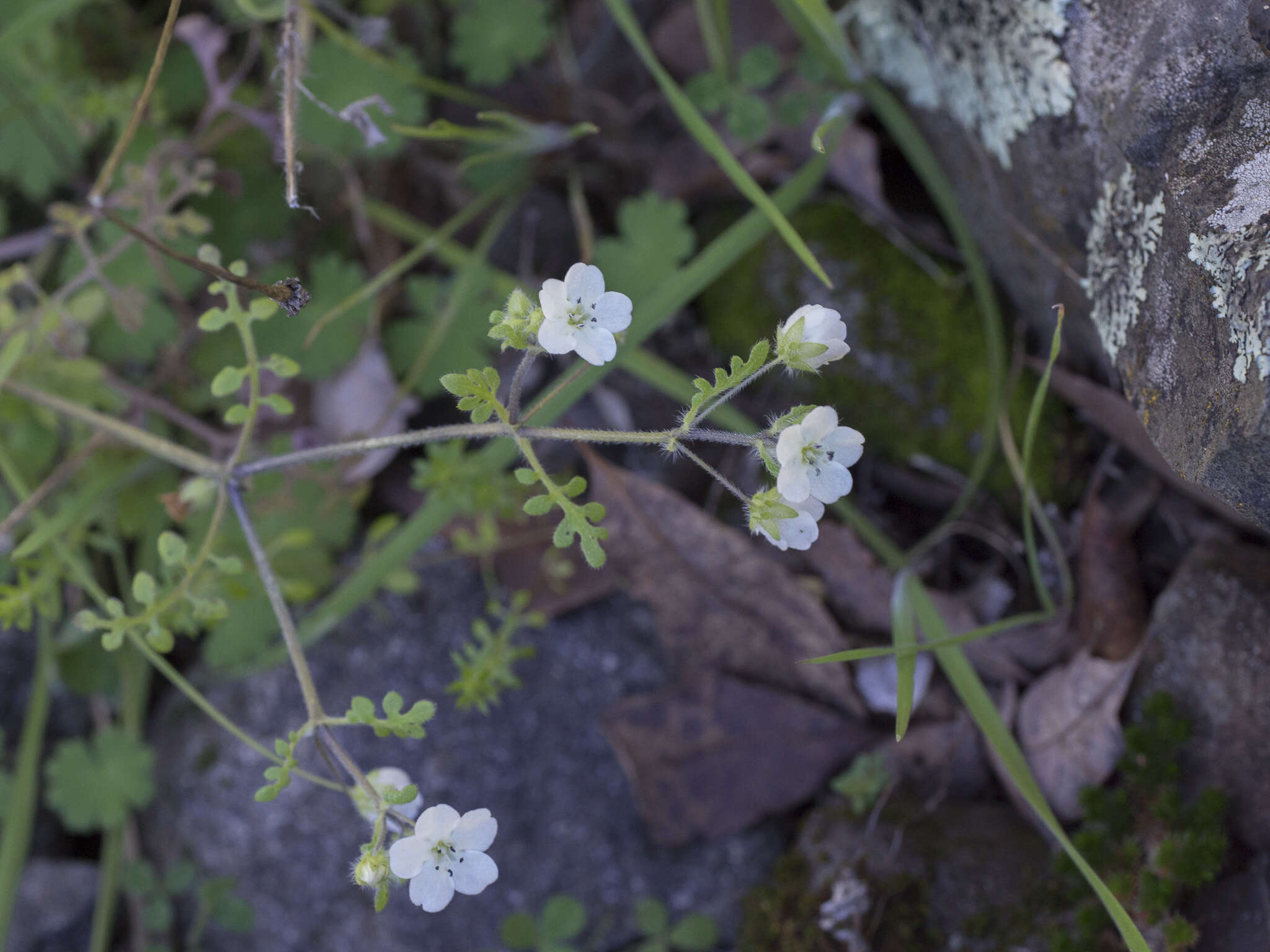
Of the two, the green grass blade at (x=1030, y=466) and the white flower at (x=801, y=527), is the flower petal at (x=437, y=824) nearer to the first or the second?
the white flower at (x=801, y=527)

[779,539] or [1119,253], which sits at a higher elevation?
[779,539]

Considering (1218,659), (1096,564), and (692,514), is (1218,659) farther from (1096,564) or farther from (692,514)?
(692,514)

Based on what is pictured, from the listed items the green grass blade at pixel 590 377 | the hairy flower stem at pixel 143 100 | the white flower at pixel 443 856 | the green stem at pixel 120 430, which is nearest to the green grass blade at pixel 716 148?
the green grass blade at pixel 590 377

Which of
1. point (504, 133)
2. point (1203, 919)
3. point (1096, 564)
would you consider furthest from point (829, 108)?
point (1203, 919)

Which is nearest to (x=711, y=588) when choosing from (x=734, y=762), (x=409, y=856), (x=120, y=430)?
(x=734, y=762)

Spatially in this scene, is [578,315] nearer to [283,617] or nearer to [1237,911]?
[283,617]

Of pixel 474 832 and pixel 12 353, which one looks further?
pixel 12 353

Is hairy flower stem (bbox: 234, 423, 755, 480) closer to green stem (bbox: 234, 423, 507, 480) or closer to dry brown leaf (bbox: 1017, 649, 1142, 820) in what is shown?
green stem (bbox: 234, 423, 507, 480)
